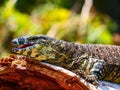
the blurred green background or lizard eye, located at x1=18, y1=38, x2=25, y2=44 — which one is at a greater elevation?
the blurred green background

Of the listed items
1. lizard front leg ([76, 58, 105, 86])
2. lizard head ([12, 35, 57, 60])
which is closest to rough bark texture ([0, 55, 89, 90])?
lizard head ([12, 35, 57, 60])

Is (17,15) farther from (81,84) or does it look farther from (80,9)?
(81,84)

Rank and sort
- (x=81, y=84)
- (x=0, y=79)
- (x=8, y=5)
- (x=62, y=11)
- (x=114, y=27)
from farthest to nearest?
(x=114, y=27) → (x=62, y=11) → (x=8, y=5) → (x=0, y=79) → (x=81, y=84)

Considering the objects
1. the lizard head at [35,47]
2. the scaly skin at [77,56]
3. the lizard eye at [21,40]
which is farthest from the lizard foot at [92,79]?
the lizard eye at [21,40]

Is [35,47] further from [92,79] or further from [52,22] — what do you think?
[52,22]

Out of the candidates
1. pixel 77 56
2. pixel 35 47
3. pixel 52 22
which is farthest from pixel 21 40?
pixel 52 22

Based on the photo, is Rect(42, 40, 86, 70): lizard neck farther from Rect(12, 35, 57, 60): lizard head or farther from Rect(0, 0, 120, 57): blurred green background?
Rect(0, 0, 120, 57): blurred green background

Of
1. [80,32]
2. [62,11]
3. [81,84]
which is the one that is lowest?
[81,84]

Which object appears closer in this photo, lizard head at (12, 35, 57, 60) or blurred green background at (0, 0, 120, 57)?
lizard head at (12, 35, 57, 60)

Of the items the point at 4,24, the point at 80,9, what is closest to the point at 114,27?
the point at 80,9
